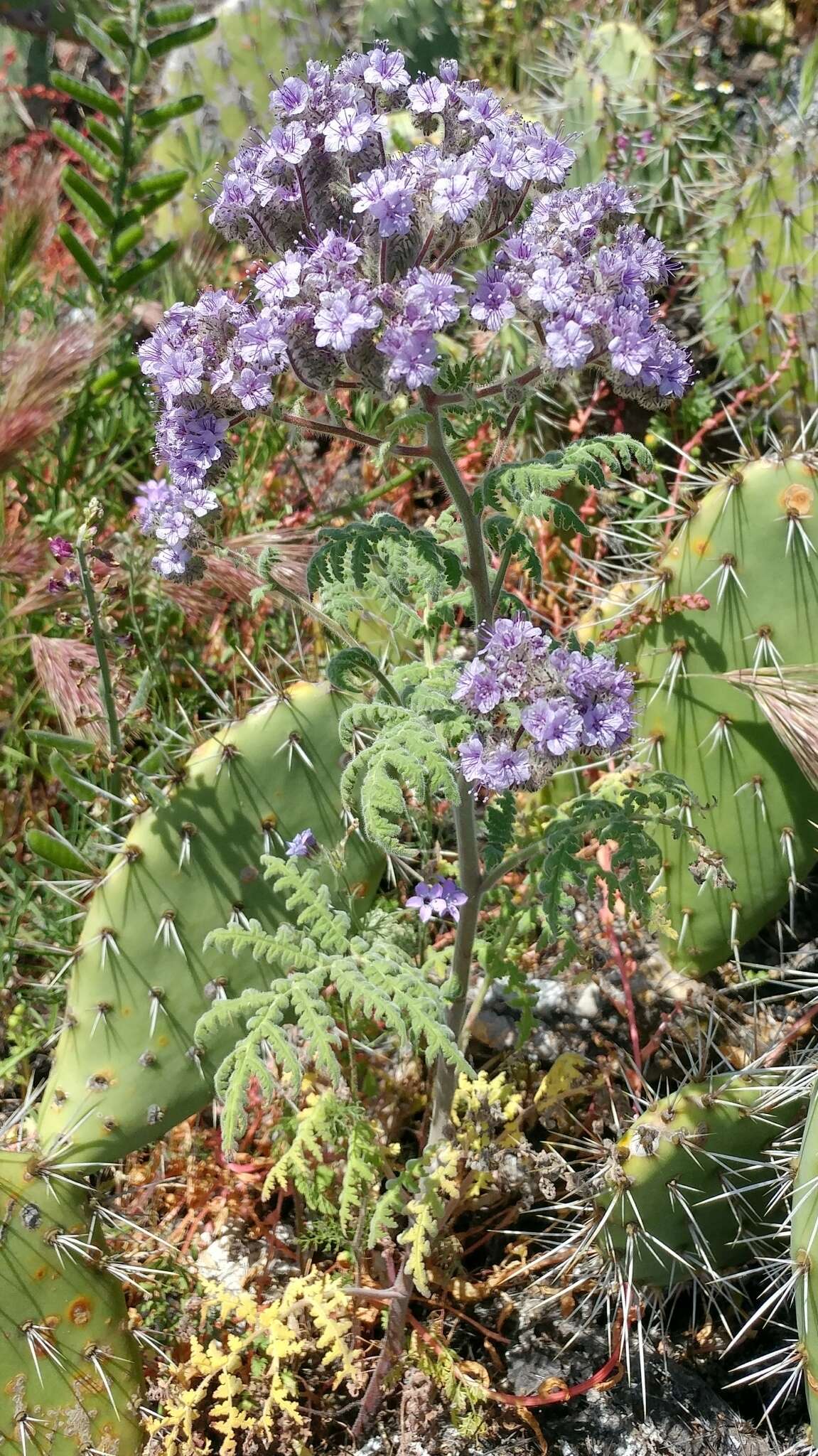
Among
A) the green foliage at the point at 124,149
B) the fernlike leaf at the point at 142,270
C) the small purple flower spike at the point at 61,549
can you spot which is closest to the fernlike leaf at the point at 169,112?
the green foliage at the point at 124,149

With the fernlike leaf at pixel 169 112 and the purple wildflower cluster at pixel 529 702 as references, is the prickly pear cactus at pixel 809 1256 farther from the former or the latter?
the fernlike leaf at pixel 169 112

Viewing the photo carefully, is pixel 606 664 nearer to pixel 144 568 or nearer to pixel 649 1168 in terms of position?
pixel 649 1168

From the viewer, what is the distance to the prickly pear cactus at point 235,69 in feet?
13.4

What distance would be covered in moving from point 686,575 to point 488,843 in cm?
80

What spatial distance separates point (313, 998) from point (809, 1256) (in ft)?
2.65

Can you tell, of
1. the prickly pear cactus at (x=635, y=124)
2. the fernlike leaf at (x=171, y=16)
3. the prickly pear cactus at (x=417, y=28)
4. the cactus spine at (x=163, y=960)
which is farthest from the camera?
the prickly pear cactus at (x=417, y=28)

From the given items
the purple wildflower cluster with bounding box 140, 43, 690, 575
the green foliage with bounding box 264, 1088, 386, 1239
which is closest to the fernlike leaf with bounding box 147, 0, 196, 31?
the purple wildflower cluster with bounding box 140, 43, 690, 575

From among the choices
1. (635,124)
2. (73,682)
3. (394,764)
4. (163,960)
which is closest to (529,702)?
(394,764)

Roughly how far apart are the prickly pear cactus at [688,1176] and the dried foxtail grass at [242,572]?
1119 millimetres

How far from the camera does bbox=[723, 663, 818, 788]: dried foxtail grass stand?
6.61 feet

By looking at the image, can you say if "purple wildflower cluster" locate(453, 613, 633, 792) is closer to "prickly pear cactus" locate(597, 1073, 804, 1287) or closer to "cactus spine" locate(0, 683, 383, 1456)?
"cactus spine" locate(0, 683, 383, 1456)

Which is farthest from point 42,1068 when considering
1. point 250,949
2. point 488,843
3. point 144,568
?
point 488,843

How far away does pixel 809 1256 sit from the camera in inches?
67.7

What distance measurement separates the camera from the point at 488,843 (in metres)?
1.80
